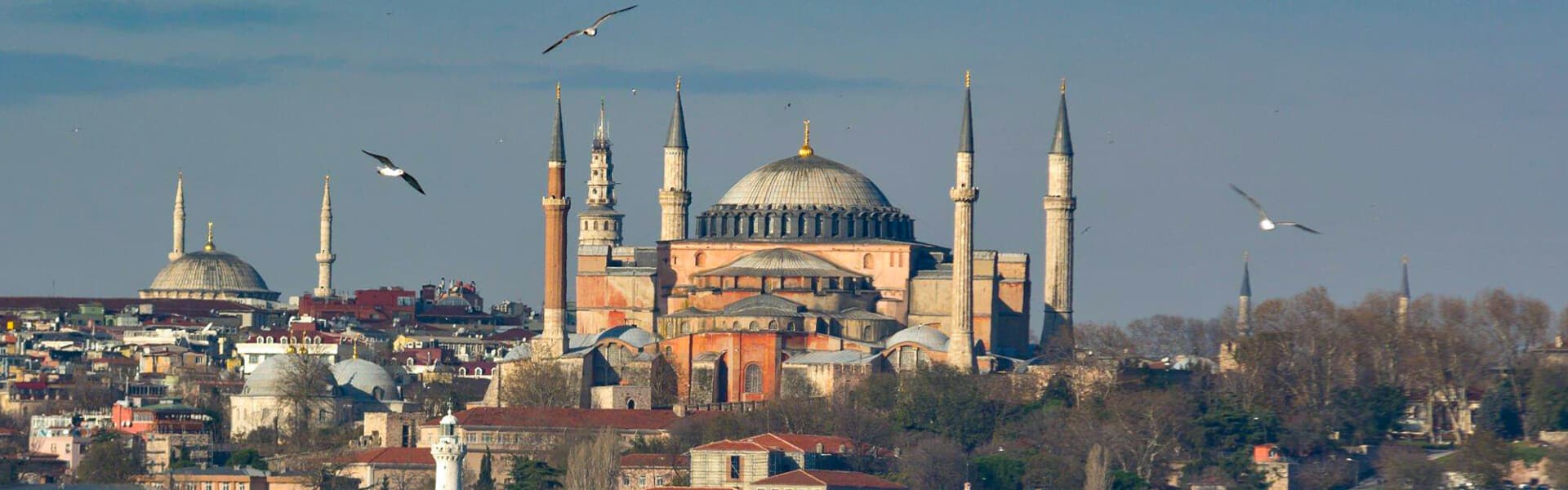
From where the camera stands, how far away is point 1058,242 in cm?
7950

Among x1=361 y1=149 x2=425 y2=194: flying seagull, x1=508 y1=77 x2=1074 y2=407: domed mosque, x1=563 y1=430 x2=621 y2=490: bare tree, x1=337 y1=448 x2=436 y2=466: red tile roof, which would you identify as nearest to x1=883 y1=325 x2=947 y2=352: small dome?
x1=508 y1=77 x2=1074 y2=407: domed mosque

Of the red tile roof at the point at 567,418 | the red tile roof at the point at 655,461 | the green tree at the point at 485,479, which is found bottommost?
the green tree at the point at 485,479

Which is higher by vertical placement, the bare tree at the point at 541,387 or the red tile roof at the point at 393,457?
the bare tree at the point at 541,387

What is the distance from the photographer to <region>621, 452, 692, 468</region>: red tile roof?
65.9 m

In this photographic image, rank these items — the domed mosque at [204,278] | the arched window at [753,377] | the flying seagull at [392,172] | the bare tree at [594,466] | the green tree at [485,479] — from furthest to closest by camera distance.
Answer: the domed mosque at [204,278], the arched window at [753,377], the green tree at [485,479], the bare tree at [594,466], the flying seagull at [392,172]

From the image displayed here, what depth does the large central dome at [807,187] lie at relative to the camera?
8056 centimetres

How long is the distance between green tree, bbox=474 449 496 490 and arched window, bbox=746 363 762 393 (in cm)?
732

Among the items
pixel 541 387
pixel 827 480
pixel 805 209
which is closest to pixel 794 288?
pixel 805 209

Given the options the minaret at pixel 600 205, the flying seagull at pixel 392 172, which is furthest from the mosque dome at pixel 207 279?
the flying seagull at pixel 392 172

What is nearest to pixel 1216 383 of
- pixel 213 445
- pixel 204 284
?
pixel 213 445

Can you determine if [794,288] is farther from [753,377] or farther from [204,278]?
[204,278]

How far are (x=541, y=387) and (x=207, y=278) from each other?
1959 inches

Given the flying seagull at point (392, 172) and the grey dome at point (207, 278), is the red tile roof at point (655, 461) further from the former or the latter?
the grey dome at point (207, 278)

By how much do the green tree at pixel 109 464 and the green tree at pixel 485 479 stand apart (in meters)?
6.07
